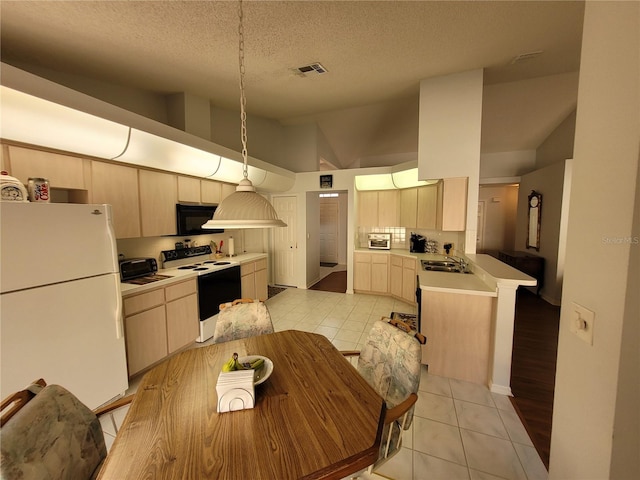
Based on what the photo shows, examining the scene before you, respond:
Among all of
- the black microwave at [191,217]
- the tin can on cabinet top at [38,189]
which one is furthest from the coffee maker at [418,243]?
the tin can on cabinet top at [38,189]

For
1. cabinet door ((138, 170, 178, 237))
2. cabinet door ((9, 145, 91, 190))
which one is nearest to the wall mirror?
cabinet door ((138, 170, 178, 237))

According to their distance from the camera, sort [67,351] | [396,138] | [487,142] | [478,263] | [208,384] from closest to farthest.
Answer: [208,384] < [67,351] < [478,263] < [487,142] < [396,138]

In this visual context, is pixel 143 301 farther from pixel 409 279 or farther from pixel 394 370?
pixel 409 279

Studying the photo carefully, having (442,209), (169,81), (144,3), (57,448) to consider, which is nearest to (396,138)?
(442,209)

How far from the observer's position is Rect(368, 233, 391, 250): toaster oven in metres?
5.05

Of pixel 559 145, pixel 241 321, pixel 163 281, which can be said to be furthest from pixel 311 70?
pixel 559 145

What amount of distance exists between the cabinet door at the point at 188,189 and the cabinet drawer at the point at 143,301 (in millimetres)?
→ 1279

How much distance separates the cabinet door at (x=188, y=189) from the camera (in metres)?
3.19

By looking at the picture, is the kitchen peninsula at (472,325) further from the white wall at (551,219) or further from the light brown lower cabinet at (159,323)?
the white wall at (551,219)

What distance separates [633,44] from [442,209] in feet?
8.79

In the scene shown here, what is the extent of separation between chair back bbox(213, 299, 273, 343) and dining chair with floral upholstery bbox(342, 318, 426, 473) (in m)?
0.80

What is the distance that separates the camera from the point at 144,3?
167 centimetres

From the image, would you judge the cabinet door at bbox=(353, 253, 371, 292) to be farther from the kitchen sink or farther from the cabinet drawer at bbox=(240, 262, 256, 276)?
the cabinet drawer at bbox=(240, 262, 256, 276)

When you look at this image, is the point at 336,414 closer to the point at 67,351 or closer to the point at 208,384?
the point at 208,384
